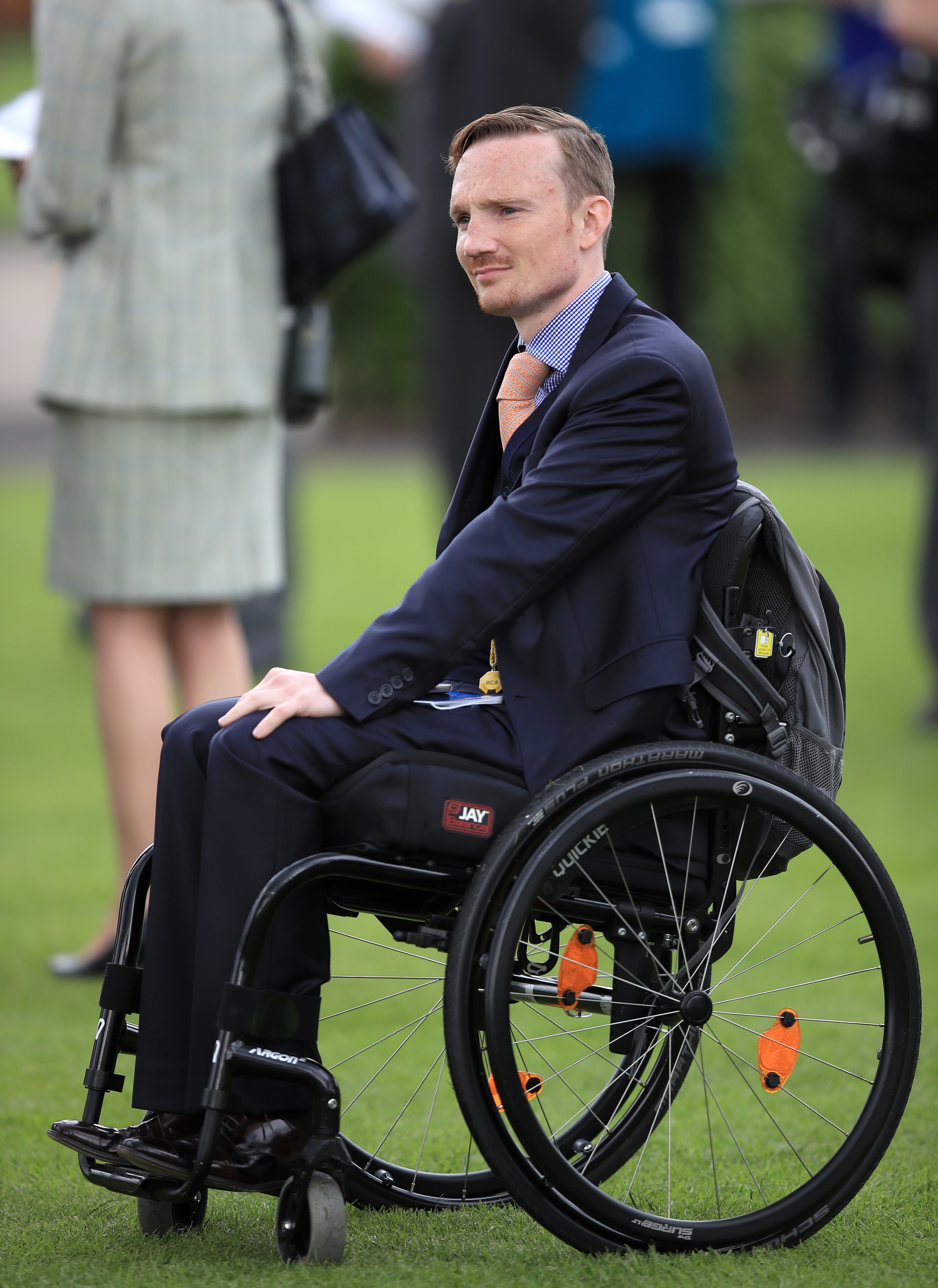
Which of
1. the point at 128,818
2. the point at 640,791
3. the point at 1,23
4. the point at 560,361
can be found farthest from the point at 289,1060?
the point at 1,23

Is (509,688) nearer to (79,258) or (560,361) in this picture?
(560,361)

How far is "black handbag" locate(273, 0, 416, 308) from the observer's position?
3510 mm

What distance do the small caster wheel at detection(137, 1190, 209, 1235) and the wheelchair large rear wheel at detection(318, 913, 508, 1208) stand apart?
0.61 feet

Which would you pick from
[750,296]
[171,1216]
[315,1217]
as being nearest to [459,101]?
[171,1216]

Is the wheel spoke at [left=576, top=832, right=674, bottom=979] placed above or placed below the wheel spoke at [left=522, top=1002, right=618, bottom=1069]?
above

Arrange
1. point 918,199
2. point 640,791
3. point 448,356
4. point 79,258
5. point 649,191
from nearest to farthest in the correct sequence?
point 640,791, point 79,258, point 918,199, point 448,356, point 649,191

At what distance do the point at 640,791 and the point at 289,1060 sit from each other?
49cm

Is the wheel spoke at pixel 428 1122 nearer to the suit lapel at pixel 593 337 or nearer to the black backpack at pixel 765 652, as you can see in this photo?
the black backpack at pixel 765 652

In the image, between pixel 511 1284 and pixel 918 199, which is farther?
pixel 918 199

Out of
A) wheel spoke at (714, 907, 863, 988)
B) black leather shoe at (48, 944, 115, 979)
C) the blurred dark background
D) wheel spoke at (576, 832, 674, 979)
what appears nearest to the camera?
wheel spoke at (576, 832, 674, 979)

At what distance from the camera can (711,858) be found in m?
2.20

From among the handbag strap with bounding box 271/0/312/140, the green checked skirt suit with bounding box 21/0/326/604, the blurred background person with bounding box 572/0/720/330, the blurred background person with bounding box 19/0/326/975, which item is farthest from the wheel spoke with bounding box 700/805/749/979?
the blurred background person with bounding box 572/0/720/330

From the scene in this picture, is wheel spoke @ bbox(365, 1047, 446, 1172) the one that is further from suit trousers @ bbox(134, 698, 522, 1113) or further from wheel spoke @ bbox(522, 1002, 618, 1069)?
suit trousers @ bbox(134, 698, 522, 1113)

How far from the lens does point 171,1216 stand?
226 cm
